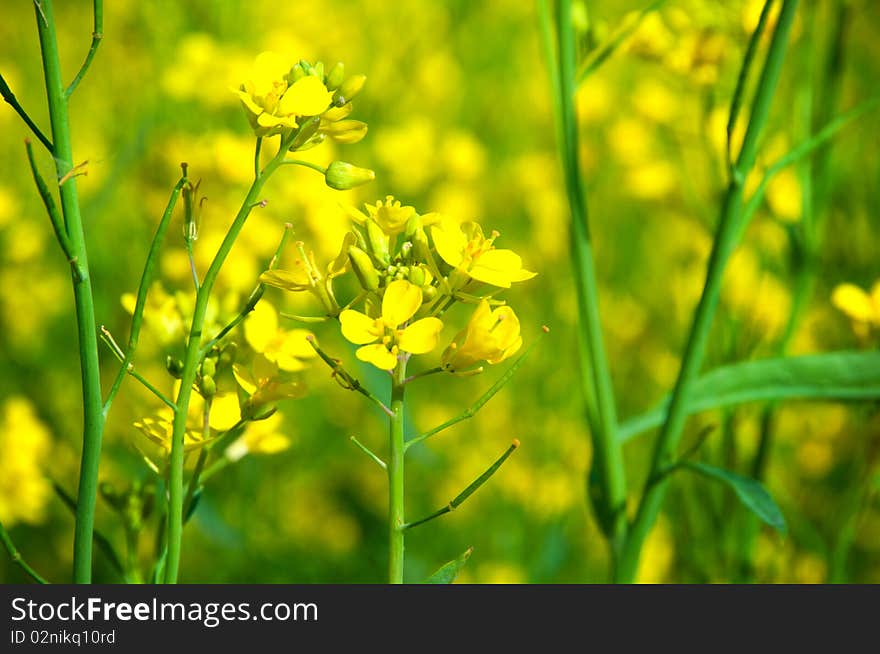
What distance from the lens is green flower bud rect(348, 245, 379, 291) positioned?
2.09 feet

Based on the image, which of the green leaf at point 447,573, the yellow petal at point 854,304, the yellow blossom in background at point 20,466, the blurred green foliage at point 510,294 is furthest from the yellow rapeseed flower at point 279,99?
the yellow blossom in background at point 20,466

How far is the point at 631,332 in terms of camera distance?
213cm

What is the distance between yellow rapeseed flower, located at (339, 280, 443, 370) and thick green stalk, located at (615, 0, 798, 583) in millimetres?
384

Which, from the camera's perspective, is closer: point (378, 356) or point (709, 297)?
point (378, 356)

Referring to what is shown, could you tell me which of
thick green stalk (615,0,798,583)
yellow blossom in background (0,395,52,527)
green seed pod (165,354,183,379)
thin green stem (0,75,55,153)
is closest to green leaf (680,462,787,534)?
thick green stalk (615,0,798,583)

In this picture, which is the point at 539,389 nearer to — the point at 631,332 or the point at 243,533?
the point at 631,332

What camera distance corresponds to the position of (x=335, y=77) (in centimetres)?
67

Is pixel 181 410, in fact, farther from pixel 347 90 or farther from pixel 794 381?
pixel 794 381

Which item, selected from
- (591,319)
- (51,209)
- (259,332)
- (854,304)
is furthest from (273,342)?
(854,304)

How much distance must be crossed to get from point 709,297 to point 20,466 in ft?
4.10

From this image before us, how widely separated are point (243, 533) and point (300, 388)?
40.6 inches

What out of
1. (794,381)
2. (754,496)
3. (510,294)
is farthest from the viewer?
(510,294)

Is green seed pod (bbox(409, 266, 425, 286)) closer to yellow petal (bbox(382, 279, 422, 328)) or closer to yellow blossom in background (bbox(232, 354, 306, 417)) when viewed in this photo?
yellow petal (bbox(382, 279, 422, 328))
